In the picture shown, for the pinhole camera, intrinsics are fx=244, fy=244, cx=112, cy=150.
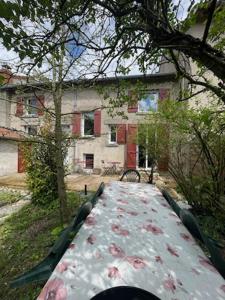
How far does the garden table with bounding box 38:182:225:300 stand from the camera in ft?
4.19

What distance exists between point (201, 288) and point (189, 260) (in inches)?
9.5

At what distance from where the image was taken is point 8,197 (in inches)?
331

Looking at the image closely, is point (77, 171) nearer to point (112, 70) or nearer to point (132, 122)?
→ point (132, 122)

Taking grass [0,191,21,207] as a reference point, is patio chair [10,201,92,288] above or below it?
above

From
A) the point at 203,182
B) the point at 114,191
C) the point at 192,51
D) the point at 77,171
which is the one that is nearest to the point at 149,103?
the point at 77,171

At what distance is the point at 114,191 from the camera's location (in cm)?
302

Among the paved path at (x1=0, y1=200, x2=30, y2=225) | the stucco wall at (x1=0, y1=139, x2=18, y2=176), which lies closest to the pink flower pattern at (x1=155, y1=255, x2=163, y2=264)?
the paved path at (x1=0, y1=200, x2=30, y2=225)

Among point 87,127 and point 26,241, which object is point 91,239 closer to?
point 26,241

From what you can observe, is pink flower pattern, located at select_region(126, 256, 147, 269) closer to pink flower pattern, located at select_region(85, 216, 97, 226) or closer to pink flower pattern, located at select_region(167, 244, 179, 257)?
pink flower pattern, located at select_region(167, 244, 179, 257)

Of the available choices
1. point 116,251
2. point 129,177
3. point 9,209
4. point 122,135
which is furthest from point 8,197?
point 116,251

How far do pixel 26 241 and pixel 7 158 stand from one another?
10092mm

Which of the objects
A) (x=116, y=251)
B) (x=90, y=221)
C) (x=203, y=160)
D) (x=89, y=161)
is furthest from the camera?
(x=89, y=161)

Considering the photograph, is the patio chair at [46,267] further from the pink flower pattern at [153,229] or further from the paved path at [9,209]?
the paved path at [9,209]

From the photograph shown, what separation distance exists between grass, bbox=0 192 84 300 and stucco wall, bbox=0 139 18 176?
725 centimetres
